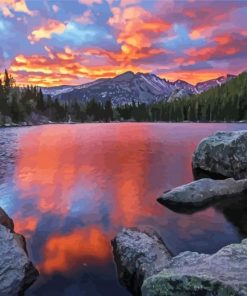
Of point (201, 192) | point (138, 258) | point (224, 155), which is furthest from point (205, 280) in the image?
point (224, 155)

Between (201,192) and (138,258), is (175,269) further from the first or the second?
(201,192)

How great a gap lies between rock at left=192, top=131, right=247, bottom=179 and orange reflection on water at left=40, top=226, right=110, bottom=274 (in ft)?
49.7

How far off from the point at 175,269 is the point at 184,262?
1386mm

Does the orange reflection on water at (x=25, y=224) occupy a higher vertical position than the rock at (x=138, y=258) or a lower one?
lower

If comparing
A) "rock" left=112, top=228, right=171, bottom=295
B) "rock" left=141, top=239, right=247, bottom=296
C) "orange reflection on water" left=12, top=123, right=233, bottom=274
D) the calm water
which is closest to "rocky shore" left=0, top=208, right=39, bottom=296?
the calm water

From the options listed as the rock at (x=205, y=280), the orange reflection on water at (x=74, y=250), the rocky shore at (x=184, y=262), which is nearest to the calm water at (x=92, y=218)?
the orange reflection on water at (x=74, y=250)

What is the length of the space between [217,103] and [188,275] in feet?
649

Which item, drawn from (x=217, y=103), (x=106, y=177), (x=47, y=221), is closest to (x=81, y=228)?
(x=47, y=221)

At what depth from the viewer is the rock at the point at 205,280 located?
7.76 meters

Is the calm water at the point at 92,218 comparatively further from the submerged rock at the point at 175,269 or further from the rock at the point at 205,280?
the rock at the point at 205,280

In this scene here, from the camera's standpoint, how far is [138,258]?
1267 centimetres

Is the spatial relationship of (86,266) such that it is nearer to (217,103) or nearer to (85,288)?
(85,288)

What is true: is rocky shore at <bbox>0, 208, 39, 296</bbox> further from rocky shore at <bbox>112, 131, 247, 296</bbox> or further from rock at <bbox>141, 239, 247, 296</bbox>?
rock at <bbox>141, 239, 247, 296</bbox>

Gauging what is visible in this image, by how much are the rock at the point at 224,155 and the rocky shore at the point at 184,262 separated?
12.8 feet
